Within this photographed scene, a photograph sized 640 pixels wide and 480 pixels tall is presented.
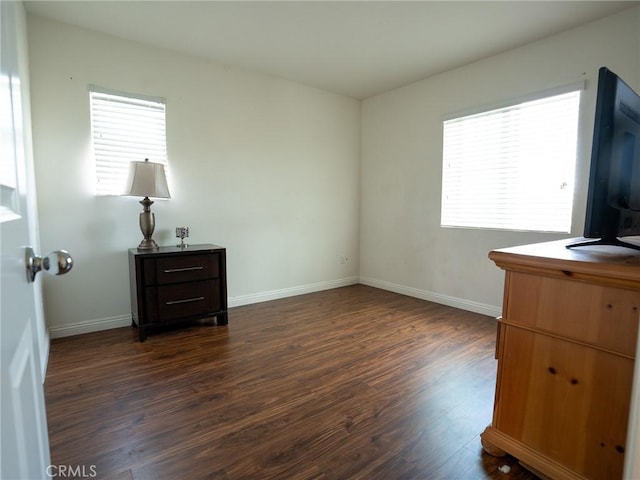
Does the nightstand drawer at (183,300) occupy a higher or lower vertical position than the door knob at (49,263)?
lower

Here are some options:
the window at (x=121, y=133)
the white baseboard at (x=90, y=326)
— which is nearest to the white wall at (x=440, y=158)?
the window at (x=121, y=133)

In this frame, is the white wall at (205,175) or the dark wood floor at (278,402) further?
the white wall at (205,175)

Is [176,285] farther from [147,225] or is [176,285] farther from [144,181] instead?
[144,181]

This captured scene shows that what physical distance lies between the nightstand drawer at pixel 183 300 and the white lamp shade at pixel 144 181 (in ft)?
2.51

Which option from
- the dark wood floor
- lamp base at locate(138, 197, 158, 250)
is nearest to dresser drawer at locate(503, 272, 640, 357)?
the dark wood floor

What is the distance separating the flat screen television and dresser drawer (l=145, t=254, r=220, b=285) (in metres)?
2.56

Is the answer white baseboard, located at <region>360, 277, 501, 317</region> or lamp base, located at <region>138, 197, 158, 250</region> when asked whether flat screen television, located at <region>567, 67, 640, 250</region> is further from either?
lamp base, located at <region>138, 197, 158, 250</region>

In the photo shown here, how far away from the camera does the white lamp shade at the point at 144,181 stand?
258cm

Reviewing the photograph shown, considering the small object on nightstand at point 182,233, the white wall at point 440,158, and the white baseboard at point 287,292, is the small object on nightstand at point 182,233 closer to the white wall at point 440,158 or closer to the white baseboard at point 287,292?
the white baseboard at point 287,292

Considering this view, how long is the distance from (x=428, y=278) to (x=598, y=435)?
2.68 m

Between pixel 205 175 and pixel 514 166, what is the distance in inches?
116

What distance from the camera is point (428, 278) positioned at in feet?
12.3

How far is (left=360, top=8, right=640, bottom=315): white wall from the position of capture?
2.56 meters

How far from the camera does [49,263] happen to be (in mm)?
654
